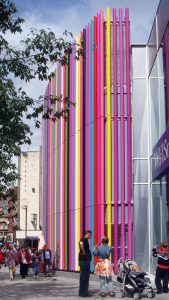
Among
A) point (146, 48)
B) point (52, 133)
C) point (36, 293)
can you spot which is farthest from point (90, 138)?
point (36, 293)

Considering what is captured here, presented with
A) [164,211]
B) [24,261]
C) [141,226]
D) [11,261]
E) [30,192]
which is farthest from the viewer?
[30,192]

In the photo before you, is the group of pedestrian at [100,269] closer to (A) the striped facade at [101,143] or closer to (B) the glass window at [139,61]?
(A) the striped facade at [101,143]

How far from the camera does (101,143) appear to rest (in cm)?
2650

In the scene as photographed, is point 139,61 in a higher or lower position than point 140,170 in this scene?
higher

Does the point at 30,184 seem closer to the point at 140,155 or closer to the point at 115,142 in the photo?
the point at 115,142

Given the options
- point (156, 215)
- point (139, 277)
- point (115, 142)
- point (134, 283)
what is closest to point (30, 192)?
point (115, 142)

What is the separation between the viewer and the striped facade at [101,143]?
26031 millimetres

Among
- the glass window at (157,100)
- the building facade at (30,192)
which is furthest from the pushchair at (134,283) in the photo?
the building facade at (30,192)

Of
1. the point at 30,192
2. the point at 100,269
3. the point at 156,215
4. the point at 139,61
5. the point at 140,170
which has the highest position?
the point at 139,61

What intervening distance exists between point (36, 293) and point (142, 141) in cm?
1169

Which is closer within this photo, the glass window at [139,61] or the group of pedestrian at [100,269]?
the group of pedestrian at [100,269]

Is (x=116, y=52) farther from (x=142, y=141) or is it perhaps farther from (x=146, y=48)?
(x=142, y=141)

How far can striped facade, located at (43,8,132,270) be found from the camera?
26.0m

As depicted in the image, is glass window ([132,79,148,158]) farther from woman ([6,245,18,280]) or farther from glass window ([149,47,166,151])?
woman ([6,245,18,280])
